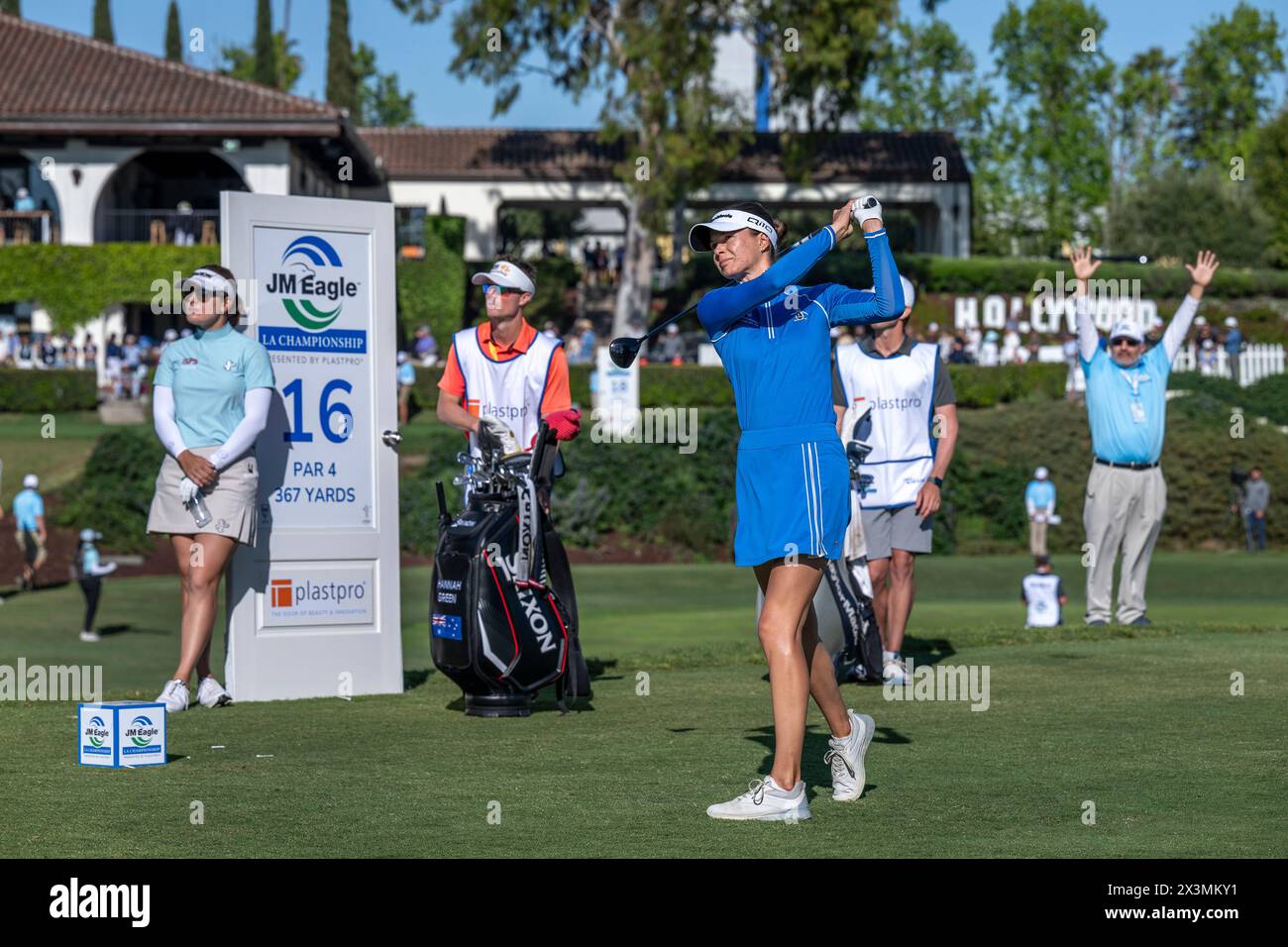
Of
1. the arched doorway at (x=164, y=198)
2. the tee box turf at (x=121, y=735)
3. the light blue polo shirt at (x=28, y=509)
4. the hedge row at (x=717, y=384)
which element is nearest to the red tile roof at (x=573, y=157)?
the arched doorway at (x=164, y=198)

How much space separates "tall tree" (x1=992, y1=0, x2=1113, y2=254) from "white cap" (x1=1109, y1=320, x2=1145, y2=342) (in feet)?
226

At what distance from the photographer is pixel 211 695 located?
1009 cm

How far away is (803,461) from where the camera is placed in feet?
22.5

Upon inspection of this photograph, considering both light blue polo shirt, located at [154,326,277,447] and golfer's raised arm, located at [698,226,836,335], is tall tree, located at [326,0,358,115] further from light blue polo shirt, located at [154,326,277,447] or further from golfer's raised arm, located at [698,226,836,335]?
golfer's raised arm, located at [698,226,836,335]

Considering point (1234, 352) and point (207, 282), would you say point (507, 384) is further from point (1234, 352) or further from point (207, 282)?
point (1234, 352)

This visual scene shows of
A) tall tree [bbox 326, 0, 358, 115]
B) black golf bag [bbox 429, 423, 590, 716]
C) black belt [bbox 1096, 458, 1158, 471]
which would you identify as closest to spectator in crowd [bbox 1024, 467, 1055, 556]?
black belt [bbox 1096, 458, 1158, 471]

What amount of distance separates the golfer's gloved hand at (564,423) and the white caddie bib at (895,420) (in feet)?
6.87

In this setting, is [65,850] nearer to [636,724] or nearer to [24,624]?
[636,724]

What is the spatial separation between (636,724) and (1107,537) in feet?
21.1

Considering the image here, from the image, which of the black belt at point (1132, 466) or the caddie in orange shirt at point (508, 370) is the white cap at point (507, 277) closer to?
the caddie in orange shirt at point (508, 370)

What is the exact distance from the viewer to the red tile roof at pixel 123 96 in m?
51.4

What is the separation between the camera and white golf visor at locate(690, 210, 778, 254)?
698 cm
